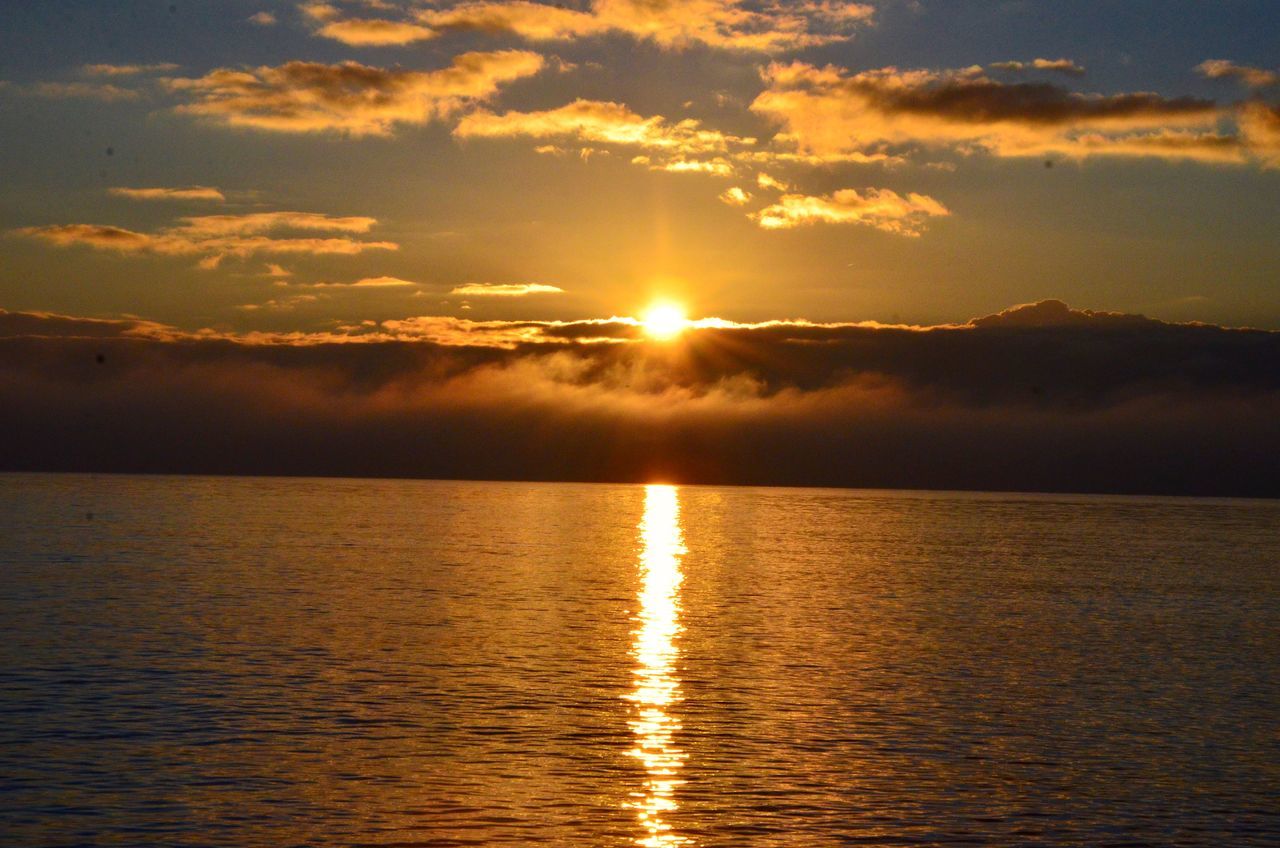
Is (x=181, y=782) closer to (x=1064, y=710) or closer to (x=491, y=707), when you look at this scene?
(x=491, y=707)

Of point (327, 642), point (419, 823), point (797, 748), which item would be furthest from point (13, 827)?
point (327, 642)

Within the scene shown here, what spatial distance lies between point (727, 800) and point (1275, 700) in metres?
29.3

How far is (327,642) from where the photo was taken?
63.6 m

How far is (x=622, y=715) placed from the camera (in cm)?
4578

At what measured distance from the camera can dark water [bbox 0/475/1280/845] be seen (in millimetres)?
32031

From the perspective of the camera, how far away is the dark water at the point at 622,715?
3203cm

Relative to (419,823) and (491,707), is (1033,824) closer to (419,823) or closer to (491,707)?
(419,823)

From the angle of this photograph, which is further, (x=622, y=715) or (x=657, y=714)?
(x=657, y=714)

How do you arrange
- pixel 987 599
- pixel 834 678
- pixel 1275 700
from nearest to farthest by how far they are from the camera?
1. pixel 1275 700
2. pixel 834 678
3. pixel 987 599

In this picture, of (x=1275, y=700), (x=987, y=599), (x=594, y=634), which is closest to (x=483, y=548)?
(x=987, y=599)

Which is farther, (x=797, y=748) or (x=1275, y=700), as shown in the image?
(x=1275, y=700)

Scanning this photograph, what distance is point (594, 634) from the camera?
232ft

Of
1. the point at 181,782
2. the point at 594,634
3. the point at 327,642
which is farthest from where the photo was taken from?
the point at 594,634

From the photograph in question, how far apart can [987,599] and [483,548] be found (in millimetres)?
71278
